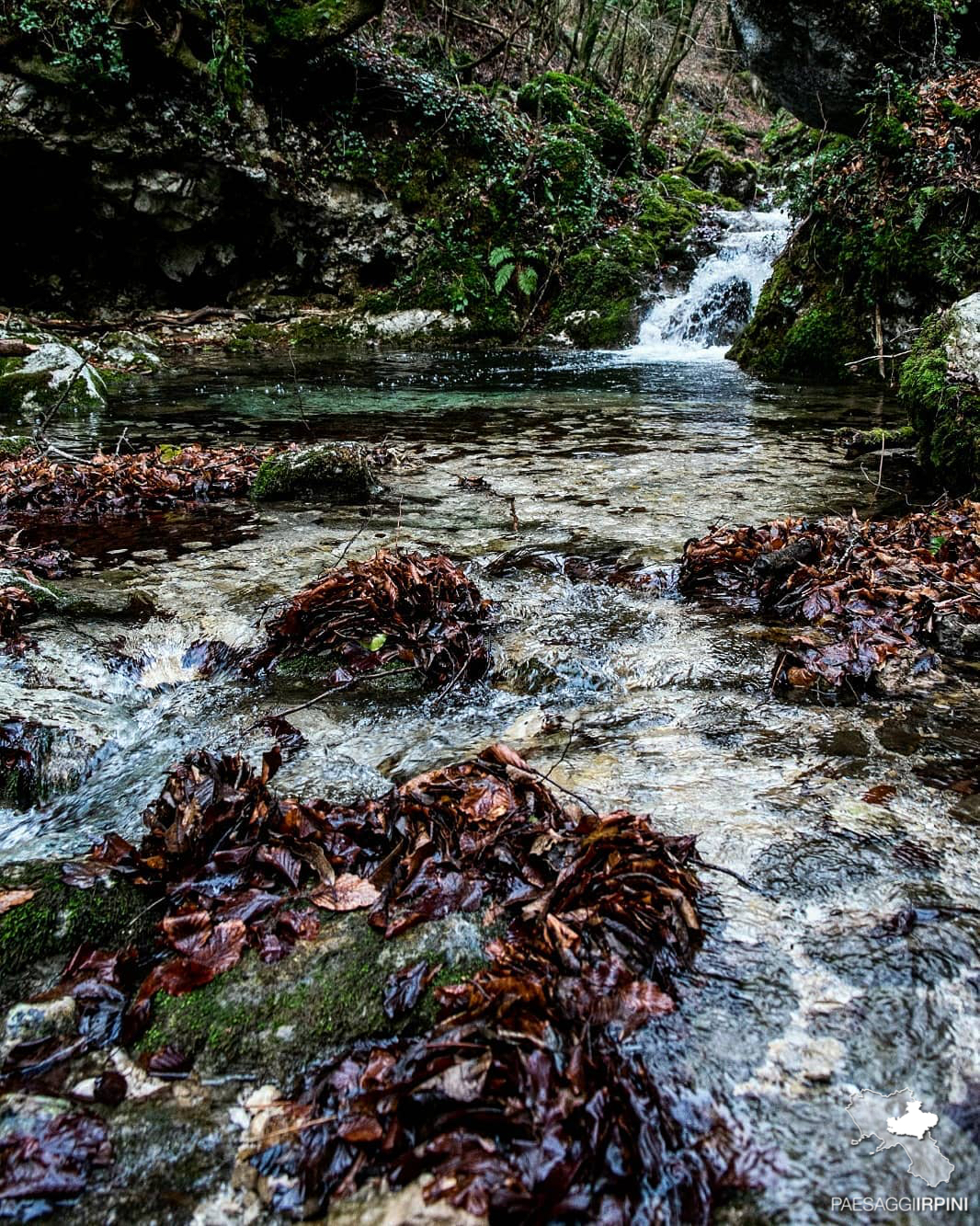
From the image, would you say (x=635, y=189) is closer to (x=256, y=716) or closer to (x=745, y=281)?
(x=745, y=281)

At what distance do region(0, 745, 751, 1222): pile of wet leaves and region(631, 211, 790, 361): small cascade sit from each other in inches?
503

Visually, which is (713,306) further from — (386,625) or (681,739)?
(681,739)

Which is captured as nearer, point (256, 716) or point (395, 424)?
point (256, 716)

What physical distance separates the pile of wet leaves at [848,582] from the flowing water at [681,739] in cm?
19

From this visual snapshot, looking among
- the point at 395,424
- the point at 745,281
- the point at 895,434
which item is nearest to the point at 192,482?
the point at 395,424

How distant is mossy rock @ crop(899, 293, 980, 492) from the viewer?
4.63 metres

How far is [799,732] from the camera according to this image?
95.9 inches

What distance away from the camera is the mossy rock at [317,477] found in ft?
17.6

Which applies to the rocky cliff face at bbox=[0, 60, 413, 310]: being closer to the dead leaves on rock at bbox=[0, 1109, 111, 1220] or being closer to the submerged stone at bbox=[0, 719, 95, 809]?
the submerged stone at bbox=[0, 719, 95, 809]

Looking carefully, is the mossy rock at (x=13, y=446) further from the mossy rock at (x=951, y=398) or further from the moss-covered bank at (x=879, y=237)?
the moss-covered bank at (x=879, y=237)

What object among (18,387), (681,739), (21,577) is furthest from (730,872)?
(18,387)

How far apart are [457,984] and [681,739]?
1.21 m

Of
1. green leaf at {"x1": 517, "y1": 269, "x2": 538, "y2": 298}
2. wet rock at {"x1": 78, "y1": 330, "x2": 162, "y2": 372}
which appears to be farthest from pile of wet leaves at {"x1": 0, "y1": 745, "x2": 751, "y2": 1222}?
green leaf at {"x1": 517, "y1": 269, "x2": 538, "y2": 298}

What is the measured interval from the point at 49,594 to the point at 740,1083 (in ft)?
11.0
